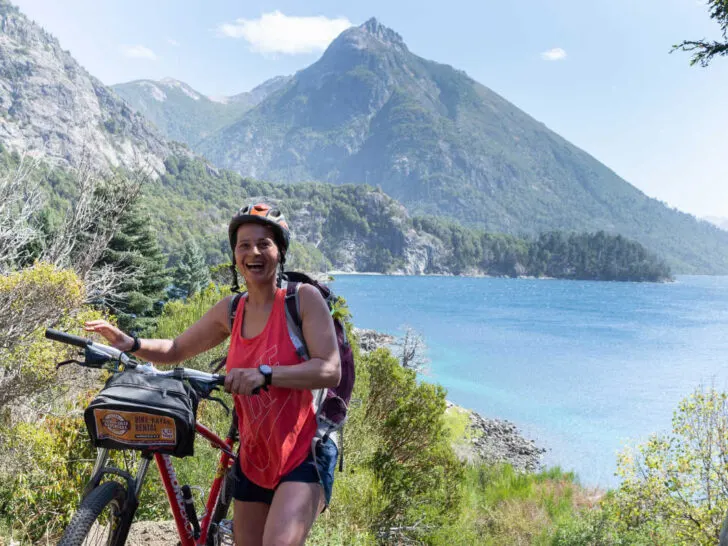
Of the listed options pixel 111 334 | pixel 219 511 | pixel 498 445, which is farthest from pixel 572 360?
pixel 111 334

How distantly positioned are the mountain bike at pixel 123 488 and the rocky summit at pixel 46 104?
149m

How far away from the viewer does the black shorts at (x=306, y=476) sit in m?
2.21

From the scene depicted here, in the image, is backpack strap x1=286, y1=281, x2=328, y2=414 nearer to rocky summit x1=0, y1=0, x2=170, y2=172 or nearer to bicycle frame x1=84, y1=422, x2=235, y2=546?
bicycle frame x1=84, y1=422, x2=235, y2=546

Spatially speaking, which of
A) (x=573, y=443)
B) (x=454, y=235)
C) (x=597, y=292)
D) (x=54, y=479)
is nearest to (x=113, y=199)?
(x=54, y=479)

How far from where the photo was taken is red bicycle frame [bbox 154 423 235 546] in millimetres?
2291

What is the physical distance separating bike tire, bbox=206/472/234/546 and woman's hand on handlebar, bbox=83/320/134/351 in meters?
0.80

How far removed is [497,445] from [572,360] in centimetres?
2756

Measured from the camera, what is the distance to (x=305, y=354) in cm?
224

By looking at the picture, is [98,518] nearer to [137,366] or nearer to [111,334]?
[137,366]

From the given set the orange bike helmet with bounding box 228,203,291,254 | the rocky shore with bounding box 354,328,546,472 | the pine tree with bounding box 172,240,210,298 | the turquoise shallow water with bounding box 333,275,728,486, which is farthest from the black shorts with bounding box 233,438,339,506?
the pine tree with bounding box 172,240,210,298

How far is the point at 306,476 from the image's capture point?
221 cm

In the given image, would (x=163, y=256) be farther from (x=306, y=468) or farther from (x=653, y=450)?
(x=306, y=468)

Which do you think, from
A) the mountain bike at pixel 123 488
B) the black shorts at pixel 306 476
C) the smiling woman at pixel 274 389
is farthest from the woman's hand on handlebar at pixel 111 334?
the black shorts at pixel 306 476

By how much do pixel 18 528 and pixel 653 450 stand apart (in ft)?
33.1
